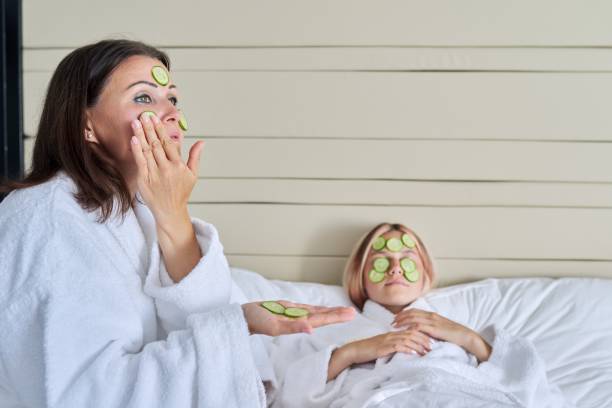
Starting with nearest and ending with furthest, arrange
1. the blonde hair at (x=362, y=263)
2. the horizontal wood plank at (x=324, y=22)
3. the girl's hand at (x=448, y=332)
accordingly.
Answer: the girl's hand at (x=448, y=332) → the blonde hair at (x=362, y=263) → the horizontal wood plank at (x=324, y=22)

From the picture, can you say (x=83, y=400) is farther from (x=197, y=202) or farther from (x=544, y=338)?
(x=544, y=338)

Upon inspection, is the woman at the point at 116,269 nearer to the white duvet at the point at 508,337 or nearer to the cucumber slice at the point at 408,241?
the white duvet at the point at 508,337

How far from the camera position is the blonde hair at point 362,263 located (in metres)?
1.78

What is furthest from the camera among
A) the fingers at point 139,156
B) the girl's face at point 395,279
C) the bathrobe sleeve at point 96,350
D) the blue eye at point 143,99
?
the girl's face at point 395,279

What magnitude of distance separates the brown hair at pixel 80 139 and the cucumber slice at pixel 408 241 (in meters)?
0.84

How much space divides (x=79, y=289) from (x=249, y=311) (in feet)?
1.02

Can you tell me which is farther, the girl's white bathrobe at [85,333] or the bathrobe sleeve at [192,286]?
the bathrobe sleeve at [192,286]

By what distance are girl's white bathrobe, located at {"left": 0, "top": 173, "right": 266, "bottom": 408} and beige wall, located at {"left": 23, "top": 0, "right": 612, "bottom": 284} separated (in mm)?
900

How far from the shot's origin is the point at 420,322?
1450 mm

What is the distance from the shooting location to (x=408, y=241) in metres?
1.76

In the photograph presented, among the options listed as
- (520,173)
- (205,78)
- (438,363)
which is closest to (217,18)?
(205,78)

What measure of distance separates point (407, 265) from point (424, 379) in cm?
51

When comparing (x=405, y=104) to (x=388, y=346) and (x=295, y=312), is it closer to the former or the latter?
(x=388, y=346)

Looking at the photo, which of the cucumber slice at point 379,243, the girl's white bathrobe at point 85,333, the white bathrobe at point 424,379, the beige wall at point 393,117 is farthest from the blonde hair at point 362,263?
the girl's white bathrobe at point 85,333
